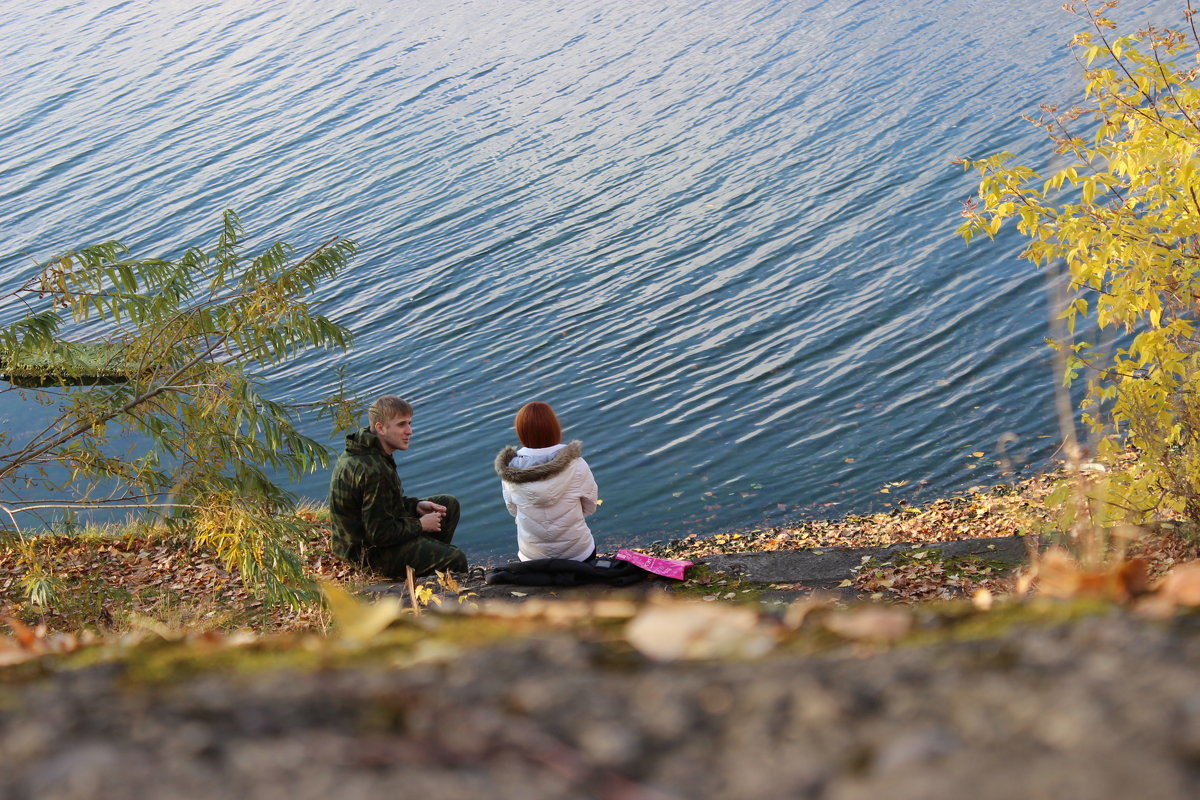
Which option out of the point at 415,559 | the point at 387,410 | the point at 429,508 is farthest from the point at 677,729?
the point at 429,508

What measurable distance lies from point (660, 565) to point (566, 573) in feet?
2.52

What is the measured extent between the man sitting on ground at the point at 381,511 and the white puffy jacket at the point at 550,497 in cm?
92

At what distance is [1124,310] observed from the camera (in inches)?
240

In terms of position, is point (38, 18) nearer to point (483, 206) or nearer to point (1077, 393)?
point (483, 206)

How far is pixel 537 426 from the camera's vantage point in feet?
27.5

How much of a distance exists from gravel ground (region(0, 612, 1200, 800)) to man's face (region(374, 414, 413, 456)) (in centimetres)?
753

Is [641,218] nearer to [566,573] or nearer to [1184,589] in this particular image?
[566,573]

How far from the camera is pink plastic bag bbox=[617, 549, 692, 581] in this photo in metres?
8.37

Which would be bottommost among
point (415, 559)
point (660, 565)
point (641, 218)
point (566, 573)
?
point (660, 565)

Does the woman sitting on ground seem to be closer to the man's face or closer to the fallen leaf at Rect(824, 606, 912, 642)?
the man's face

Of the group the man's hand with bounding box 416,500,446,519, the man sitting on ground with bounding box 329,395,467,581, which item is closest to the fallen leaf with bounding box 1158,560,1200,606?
the man sitting on ground with bounding box 329,395,467,581

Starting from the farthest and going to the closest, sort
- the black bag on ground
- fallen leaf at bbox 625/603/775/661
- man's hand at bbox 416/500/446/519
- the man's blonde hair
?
man's hand at bbox 416/500/446/519 → the man's blonde hair → the black bag on ground → fallen leaf at bbox 625/603/775/661

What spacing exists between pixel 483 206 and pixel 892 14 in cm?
1566

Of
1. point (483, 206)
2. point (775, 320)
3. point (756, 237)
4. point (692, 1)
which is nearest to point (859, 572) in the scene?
point (775, 320)
